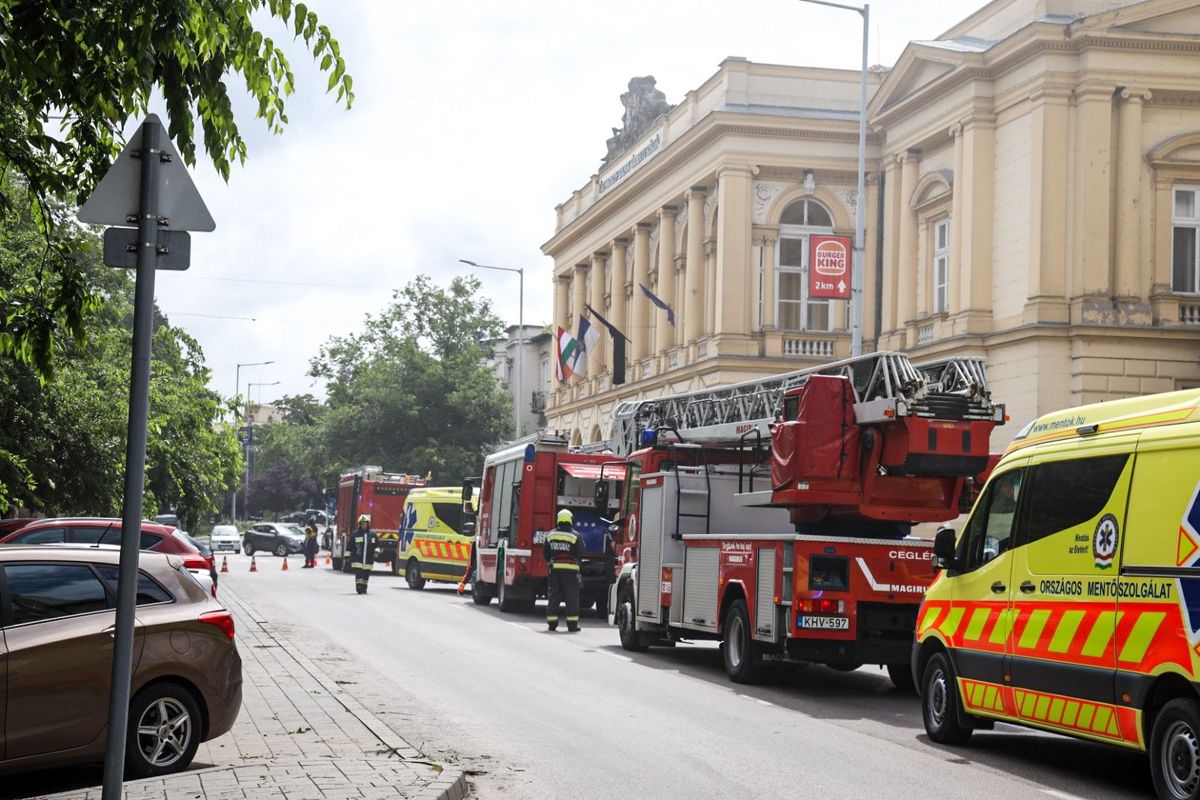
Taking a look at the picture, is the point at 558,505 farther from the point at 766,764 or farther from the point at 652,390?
the point at 652,390

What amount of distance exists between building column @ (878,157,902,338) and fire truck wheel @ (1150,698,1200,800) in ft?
110

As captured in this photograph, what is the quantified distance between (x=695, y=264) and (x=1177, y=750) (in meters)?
42.3

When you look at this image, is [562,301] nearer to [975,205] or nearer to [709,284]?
[709,284]

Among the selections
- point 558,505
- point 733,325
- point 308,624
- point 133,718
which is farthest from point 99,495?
point 733,325

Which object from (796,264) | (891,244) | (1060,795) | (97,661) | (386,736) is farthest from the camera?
(796,264)

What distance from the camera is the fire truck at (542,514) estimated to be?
2802cm

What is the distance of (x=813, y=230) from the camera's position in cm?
4838

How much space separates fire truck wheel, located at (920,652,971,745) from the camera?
1220 centimetres

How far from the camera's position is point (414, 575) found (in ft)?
127

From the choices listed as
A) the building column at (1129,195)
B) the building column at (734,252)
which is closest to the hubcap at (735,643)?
the building column at (1129,195)

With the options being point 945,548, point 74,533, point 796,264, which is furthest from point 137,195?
point 796,264

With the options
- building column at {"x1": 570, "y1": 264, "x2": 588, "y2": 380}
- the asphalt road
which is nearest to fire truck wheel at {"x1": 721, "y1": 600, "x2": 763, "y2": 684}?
the asphalt road

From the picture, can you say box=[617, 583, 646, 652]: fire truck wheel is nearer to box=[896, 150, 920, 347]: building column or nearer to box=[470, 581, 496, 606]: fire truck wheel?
box=[470, 581, 496, 606]: fire truck wheel

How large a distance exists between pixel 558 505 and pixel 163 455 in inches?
302
